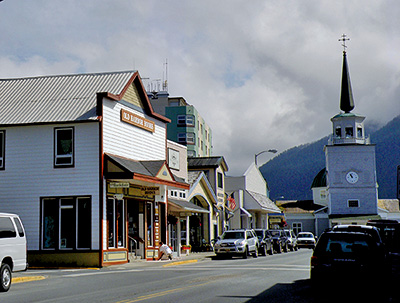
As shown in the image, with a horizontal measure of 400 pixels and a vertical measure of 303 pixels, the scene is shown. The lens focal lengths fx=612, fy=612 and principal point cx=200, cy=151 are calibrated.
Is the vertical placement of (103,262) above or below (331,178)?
below

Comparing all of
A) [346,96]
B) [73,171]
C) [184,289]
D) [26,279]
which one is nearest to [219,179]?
[73,171]

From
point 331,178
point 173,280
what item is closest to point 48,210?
point 173,280

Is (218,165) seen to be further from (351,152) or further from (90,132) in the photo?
(351,152)

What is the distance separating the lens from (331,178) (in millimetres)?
90062

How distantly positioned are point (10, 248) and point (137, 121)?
1641 centimetres

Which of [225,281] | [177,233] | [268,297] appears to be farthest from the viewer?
[177,233]

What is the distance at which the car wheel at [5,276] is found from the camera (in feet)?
55.1

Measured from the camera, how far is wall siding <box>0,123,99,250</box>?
95.5 ft

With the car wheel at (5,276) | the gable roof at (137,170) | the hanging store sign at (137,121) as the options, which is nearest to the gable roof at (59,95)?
the hanging store sign at (137,121)

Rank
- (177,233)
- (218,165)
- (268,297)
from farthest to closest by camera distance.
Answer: (218,165), (177,233), (268,297)

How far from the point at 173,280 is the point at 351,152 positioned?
7394cm

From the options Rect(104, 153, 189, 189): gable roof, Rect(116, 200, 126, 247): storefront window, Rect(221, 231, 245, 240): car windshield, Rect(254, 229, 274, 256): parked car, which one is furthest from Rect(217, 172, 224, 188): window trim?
Rect(116, 200, 126, 247): storefront window

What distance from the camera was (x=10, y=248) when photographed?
17609 mm

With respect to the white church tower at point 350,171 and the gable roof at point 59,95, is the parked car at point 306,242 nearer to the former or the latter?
the white church tower at point 350,171
